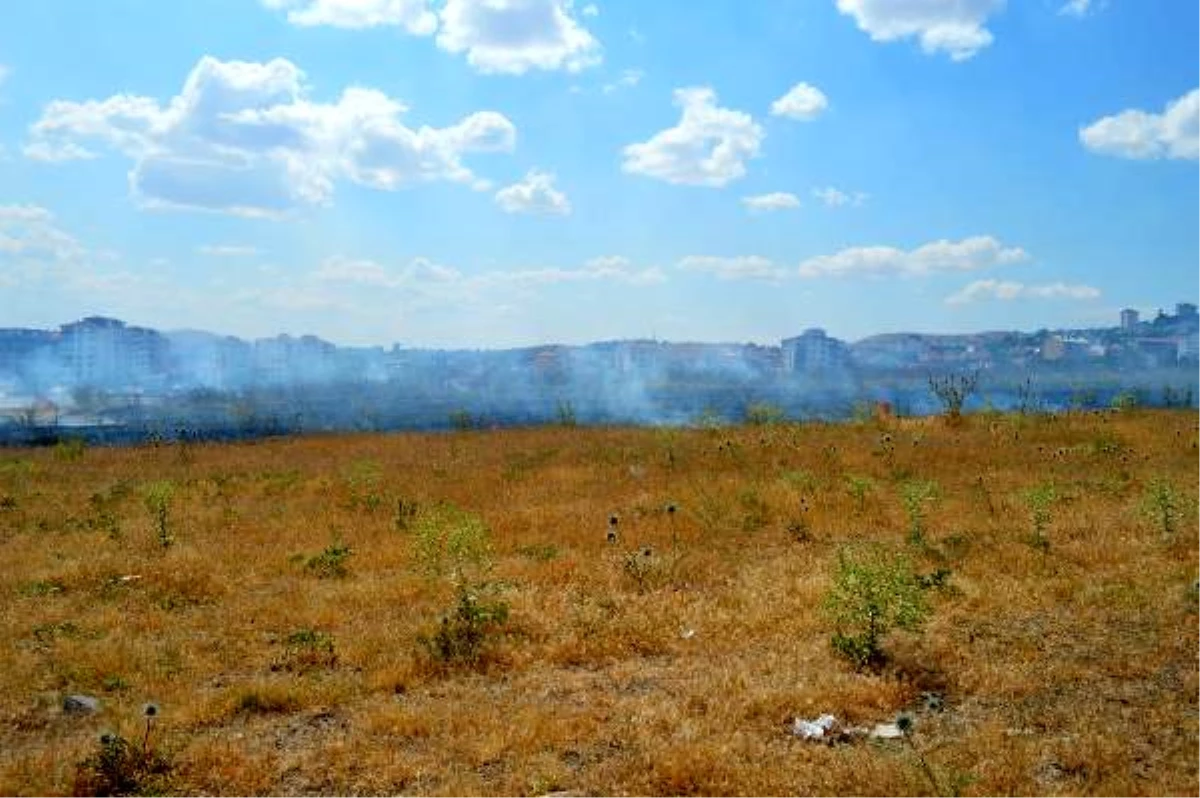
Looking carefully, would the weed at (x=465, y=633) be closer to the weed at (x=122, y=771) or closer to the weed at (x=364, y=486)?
the weed at (x=122, y=771)

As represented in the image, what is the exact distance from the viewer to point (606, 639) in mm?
8266

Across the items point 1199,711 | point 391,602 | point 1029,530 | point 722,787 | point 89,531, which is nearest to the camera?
point 722,787

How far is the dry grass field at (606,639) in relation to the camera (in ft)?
18.1

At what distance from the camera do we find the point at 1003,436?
21406 millimetres

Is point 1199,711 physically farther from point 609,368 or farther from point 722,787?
point 609,368

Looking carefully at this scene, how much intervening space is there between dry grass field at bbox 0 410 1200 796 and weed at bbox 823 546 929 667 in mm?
198

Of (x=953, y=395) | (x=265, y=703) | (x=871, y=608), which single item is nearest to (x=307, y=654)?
(x=265, y=703)

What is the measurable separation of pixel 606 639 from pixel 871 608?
243 centimetres

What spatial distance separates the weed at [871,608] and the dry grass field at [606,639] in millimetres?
198

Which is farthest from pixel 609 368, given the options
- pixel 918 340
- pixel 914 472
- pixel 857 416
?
pixel 914 472

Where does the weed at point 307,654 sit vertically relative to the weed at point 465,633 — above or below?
below

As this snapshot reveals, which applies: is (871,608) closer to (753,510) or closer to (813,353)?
(753,510)

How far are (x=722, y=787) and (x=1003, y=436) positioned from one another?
Result: 1872cm

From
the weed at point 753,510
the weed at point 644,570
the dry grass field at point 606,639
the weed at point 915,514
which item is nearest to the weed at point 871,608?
the dry grass field at point 606,639
